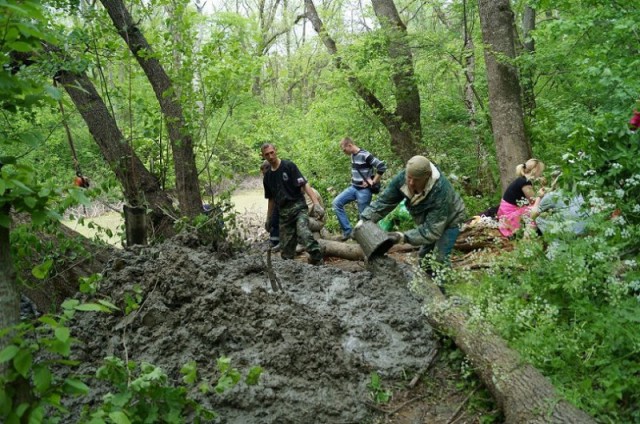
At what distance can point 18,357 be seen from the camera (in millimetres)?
1907

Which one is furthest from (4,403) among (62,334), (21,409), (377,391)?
(377,391)

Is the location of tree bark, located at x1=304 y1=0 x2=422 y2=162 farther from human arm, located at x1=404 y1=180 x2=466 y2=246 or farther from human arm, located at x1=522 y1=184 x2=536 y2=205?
human arm, located at x1=404 y1=180 x2=466 y2=246

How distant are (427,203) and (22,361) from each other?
4.67 metres

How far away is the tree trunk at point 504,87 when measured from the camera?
30.2ft

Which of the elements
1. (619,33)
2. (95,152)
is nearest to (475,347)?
(619,33)

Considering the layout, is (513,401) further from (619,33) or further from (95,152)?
(95,152)

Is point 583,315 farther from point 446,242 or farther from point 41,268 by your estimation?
point 41,268

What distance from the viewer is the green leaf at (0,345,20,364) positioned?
185cm

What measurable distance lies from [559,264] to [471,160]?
27.4ft

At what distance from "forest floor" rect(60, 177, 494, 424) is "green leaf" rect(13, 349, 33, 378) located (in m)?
1.90

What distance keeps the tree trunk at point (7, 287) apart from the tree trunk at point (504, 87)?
336 inches

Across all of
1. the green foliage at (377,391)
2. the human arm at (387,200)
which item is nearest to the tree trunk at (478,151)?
the human arm at (387,200)

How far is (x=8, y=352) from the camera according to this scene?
187 cm

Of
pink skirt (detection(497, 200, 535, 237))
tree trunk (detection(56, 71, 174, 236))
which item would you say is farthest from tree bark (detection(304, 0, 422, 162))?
tree trunk (detection(56, 71, 174, 236))
